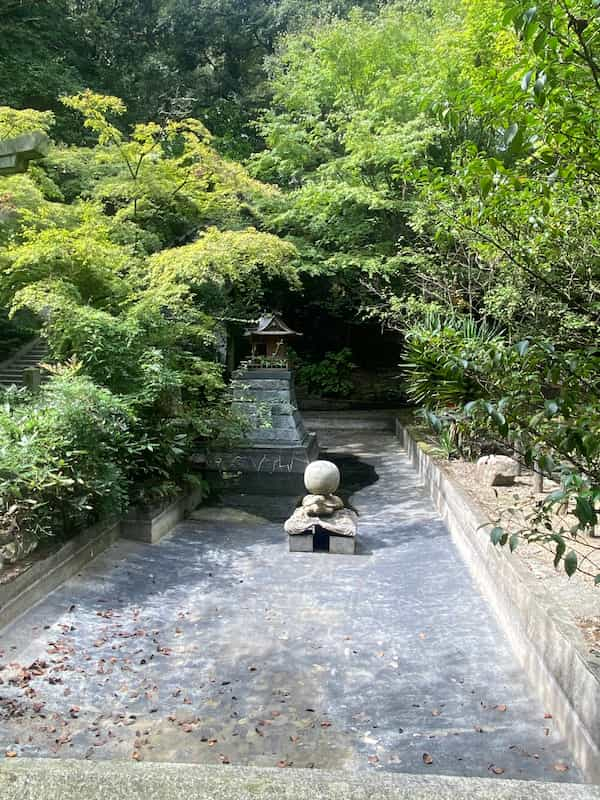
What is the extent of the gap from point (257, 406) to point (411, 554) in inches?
180

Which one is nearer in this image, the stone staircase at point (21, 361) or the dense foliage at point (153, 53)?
the stone staircase at point (21, 361)

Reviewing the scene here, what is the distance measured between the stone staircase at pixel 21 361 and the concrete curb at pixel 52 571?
8.43 metres

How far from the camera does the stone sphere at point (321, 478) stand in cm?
778

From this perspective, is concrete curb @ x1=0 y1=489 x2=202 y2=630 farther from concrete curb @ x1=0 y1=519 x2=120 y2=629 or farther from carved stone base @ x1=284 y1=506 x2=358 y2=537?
carved stone base @ x1=284 y1=506 x2=358 y2=537

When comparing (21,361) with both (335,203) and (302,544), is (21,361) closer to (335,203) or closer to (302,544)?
(335,203)

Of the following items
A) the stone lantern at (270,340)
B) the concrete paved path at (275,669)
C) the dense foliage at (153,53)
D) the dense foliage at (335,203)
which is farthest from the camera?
the dense foliage at (153,53)

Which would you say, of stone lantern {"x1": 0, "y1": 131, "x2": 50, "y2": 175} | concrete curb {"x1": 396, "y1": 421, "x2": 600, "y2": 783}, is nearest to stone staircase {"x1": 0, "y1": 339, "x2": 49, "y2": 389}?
stone lantern {"x1": 0, "y1": 131, "x2": 50, "y2": 175}

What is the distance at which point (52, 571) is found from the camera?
220 inches

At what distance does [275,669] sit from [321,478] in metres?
3.47

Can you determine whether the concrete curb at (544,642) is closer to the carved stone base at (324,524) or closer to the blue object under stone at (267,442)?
the carved stone base at (324,524)

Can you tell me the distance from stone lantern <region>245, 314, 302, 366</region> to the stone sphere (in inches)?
175

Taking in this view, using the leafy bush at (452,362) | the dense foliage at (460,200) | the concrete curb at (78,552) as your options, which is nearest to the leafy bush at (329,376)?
the dense foliage at (460,200)

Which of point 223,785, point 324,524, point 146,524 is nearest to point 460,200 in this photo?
point 324,524

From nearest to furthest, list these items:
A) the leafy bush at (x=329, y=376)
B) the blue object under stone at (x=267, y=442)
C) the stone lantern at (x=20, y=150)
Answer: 1. the stone lantern at (x=20, y=150)
2. the blue object under stone at (x=267, y=442)
3. the leafy bush at (x=329, y=376)
